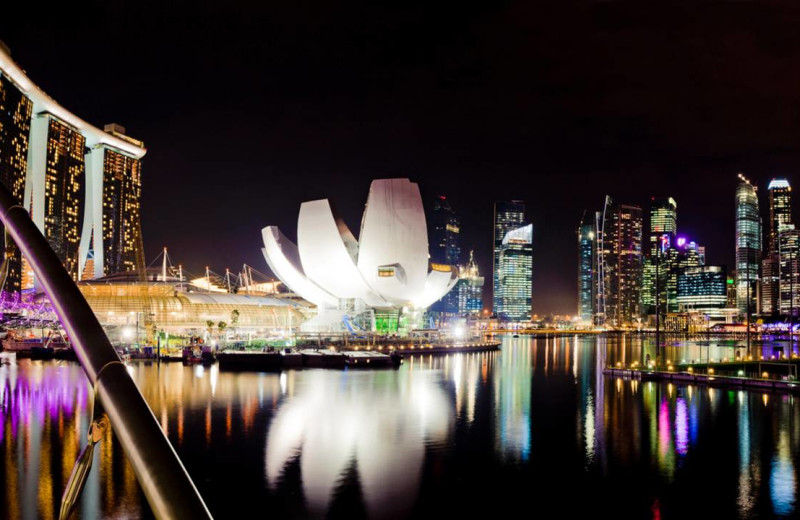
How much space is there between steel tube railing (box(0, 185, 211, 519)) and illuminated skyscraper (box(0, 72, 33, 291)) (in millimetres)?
47854

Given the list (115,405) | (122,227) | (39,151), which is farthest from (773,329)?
(115,405)

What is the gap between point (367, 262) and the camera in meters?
61.0

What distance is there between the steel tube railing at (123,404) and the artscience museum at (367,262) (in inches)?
2188

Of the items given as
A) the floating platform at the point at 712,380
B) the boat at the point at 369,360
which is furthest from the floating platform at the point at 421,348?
the floating platform at the point at 712,380

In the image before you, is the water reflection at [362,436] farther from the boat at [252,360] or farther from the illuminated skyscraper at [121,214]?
the illuminated skyscraper at [121,214]

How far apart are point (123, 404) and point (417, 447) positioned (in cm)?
1619

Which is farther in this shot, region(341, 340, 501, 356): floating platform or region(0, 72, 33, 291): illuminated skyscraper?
region(341, 340, 501, 356): floating platform

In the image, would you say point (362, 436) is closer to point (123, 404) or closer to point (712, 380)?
point (123, 404)

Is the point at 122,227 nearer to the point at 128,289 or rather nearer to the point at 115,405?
the point at 128,289

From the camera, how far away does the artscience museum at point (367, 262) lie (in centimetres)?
5950

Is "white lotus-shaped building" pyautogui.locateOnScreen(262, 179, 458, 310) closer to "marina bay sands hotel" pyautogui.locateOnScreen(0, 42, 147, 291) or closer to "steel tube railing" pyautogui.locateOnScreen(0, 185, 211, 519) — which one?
"marina bay sands hotel" pyautogui.locateOnScreen(0, 42, 147, 291)

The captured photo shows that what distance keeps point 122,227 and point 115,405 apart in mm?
115785

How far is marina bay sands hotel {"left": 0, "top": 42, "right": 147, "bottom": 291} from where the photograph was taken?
5016cm

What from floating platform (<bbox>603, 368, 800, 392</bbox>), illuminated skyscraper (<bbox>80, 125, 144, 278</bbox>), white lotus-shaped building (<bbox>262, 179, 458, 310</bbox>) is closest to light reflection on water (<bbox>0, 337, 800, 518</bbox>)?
floating platform (<bbox>603, 368, 800, 392</bbox>)
